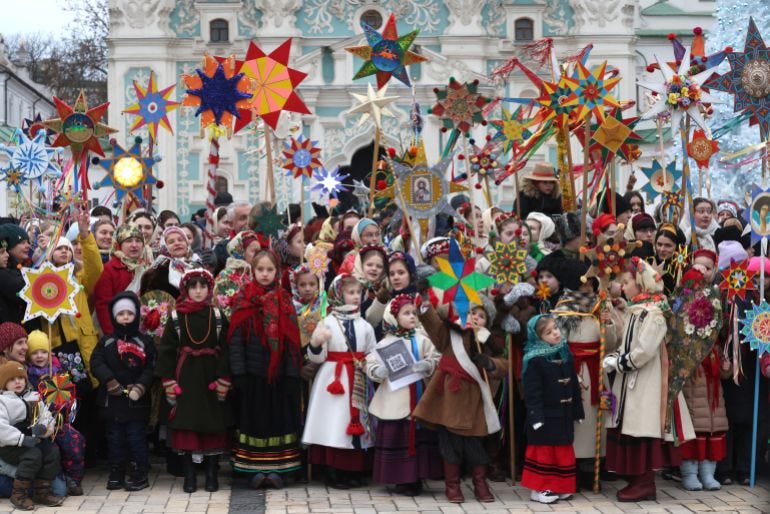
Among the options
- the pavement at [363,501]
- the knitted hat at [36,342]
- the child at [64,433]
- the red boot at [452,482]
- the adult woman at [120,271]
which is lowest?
the pavement at [363,501]

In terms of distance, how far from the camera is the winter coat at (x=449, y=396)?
26.7ft

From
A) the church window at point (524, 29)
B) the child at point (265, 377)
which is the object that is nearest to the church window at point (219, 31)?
the church window at point (524, 29)

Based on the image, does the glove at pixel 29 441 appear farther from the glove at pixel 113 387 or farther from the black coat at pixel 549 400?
the black coat at pixel 549 400

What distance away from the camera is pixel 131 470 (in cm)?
853

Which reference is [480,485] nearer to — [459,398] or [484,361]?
[459,398]

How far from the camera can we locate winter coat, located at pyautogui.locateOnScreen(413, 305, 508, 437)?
8.14 metres

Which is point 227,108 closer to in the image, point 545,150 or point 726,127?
point 726,127

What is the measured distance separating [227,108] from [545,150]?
18.0m

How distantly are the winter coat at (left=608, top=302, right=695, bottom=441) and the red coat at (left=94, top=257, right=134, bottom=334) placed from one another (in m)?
3.69

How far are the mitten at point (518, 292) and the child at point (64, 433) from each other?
3090mm

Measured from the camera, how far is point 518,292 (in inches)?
333

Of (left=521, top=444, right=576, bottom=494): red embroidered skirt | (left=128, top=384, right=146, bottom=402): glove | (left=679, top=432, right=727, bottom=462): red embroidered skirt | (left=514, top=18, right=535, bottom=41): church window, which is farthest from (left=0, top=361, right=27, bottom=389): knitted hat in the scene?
(left=514, top=18, right=535, bottom=41): church window

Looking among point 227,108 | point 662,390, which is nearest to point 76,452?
point 227,108

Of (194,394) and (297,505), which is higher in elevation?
(194,394)
